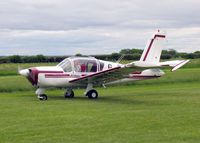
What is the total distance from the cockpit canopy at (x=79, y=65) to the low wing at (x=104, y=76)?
0.57 metres

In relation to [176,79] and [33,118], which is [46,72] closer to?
[33,118]

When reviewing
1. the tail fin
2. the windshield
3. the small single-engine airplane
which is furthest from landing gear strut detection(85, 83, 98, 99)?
the tail fin

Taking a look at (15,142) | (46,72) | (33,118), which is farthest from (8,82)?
(15,142)

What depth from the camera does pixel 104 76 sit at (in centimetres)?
2148

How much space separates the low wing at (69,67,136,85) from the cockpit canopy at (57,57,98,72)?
0.57 m

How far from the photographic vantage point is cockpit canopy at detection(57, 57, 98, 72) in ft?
72.3

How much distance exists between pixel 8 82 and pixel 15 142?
69.6 ft

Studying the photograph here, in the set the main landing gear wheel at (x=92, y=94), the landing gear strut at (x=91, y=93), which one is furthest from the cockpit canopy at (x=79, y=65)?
the main landing gear wheel at (x=92, y=94)

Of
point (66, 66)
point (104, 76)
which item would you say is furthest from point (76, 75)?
point (104, 76)

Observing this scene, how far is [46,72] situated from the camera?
848 inches

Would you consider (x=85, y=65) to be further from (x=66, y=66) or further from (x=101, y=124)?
(x=101, y=124)

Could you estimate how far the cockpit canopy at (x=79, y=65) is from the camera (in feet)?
72.3

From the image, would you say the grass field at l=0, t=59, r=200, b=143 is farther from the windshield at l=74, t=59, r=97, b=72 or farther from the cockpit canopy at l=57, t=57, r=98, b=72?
the windshield at l=74, t=59, r=97, b=72

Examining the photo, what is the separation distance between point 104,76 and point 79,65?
1.42 metres
